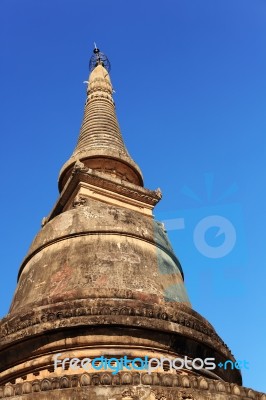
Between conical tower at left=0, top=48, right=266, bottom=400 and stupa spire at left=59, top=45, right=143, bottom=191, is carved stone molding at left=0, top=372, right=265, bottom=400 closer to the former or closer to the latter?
conical tower at left=0, top=48, right=266, bottom=400

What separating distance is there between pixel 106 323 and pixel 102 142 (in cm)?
907

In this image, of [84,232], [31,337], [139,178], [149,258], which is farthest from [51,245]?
A: [139,178]

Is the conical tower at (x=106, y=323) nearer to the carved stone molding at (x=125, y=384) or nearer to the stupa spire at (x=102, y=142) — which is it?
the carved stone molding at (x=125, y=384)

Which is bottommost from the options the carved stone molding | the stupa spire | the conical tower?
the carved stone molding

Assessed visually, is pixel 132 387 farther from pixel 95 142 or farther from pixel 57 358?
pixel 95 142

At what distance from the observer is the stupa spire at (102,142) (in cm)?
1816

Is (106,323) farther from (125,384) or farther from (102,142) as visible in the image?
(102,142)

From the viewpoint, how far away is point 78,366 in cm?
1057

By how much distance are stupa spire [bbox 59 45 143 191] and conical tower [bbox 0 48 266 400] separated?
2.53 m

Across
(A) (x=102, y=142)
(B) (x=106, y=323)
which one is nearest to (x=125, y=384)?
(B) (x=106, y=323)

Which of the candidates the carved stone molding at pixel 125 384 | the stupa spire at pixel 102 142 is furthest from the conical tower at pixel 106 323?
the stupa spire at pixel 102 142

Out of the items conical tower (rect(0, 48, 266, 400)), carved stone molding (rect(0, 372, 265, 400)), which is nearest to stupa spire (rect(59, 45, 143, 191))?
conical tower (rect(0, 48, 266, 400))

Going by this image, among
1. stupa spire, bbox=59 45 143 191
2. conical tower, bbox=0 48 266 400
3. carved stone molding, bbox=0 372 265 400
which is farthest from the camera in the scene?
stupa spire, bbox=59 45 143 191

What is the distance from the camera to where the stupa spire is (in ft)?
59.6
